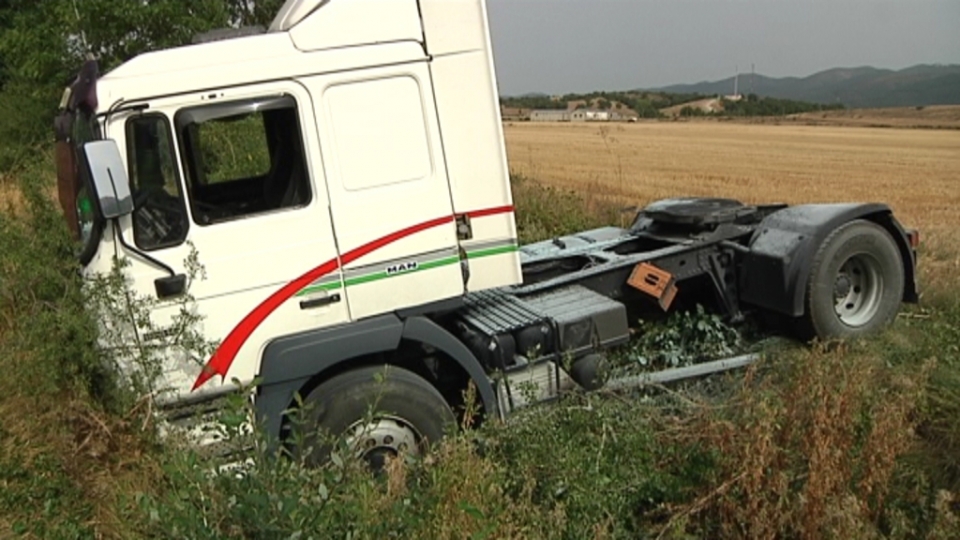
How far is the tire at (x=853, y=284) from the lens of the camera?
552 cm

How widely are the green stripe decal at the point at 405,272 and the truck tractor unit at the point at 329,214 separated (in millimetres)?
10

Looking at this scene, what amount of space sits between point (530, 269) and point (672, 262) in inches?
48.9

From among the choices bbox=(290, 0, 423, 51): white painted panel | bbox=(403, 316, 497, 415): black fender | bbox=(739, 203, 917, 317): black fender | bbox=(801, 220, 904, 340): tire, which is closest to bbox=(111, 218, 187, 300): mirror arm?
bbox=(403, 316, 497, 415): black fender

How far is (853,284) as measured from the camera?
601 centimetres

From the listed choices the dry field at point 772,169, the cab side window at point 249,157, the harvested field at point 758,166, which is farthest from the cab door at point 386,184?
the harvested field at point 758,166

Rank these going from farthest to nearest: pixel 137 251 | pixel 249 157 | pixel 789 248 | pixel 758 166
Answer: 1. pixel 758 166
2. pixel 789 248
3. pixel 249 157
4. pixel 137 251

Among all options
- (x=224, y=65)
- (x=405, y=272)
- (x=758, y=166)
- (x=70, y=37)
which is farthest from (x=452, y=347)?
(x=758, y=166)

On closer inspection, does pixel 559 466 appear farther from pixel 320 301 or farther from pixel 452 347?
pixel 320 301

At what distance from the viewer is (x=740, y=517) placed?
3.29m

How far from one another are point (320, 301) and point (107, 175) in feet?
4.33

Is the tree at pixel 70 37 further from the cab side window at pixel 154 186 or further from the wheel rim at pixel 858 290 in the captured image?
the wheel rim at pixel 858 290

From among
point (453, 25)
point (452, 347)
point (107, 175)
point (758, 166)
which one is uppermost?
point (453, 25)

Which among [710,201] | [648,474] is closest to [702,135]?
[710,201]

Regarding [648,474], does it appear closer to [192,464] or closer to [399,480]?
[399,480]
